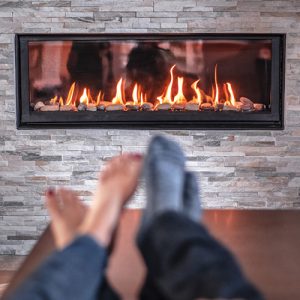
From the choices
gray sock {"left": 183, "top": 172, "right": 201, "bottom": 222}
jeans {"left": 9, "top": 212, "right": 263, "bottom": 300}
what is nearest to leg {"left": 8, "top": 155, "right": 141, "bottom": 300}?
jeans {"left": 9, "top": 212, "right": 263, "bottom": 300}

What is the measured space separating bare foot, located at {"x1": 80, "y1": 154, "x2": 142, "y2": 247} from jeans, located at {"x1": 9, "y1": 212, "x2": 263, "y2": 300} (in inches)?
2.3

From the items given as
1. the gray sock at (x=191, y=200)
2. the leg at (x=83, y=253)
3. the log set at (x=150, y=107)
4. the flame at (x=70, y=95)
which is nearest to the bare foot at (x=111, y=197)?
the leg at (x=83, y=253)

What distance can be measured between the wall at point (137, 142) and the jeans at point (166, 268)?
6.55 feet

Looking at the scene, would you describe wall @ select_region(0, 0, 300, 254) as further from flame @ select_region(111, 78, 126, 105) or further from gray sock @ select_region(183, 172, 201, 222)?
gray sock @ select_region(183, 172, 201, 222)

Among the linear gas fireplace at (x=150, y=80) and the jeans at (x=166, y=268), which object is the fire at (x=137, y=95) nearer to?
the linear gas fireplace at (x=150, y=80)

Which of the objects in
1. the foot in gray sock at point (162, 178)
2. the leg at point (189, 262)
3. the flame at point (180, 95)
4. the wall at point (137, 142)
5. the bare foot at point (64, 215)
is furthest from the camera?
the flame at point (180, 95)

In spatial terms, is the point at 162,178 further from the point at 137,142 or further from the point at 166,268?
the point at 137,142

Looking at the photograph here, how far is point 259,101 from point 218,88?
0.20m

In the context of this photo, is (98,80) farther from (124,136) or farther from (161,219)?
(161,219)

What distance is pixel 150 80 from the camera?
117 inches

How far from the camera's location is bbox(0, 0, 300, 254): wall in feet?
9.32

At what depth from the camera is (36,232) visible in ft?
9.89

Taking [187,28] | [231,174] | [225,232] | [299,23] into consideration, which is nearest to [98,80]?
[187,28]

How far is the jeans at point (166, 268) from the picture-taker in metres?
0.84
